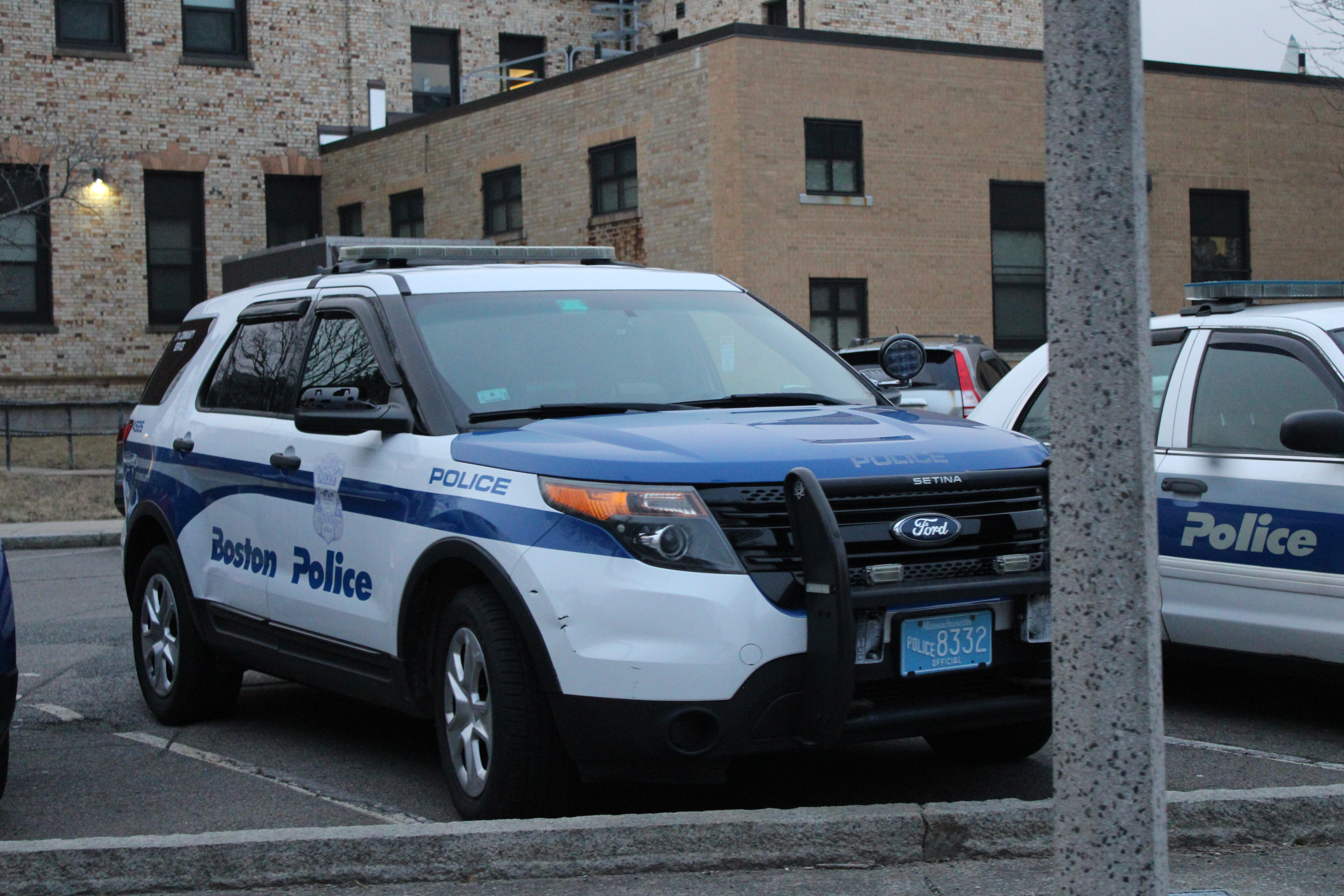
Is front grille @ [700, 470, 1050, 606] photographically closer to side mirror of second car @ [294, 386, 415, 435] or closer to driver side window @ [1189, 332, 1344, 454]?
side mirror of second car @ [294, 386, 415, 435]

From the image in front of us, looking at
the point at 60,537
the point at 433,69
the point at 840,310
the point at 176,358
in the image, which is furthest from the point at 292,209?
the point at 176,358

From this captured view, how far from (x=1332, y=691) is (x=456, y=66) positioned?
27443mm

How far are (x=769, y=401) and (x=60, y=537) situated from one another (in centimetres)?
1236

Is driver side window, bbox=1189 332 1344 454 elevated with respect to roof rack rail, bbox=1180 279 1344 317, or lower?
lower

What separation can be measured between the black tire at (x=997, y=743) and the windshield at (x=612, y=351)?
4.26 ft

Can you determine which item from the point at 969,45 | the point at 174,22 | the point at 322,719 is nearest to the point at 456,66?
the point at 174,22

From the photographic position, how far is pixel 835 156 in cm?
2320

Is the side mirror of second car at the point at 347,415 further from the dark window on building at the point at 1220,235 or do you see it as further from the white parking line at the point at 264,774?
the dark window on building at the point at 1220,235

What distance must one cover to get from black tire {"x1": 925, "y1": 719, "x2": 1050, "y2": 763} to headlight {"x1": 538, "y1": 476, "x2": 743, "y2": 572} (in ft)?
5.19

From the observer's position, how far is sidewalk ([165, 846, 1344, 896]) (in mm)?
4441

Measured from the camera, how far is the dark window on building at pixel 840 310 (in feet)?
75.8

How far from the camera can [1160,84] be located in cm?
2562

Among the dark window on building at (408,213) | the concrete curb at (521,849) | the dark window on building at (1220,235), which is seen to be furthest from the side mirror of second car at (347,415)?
the dark window on building at (408,213)

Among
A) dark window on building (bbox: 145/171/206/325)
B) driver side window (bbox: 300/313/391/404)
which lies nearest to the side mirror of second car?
driver side window (bbox: 300/313/391/404)
